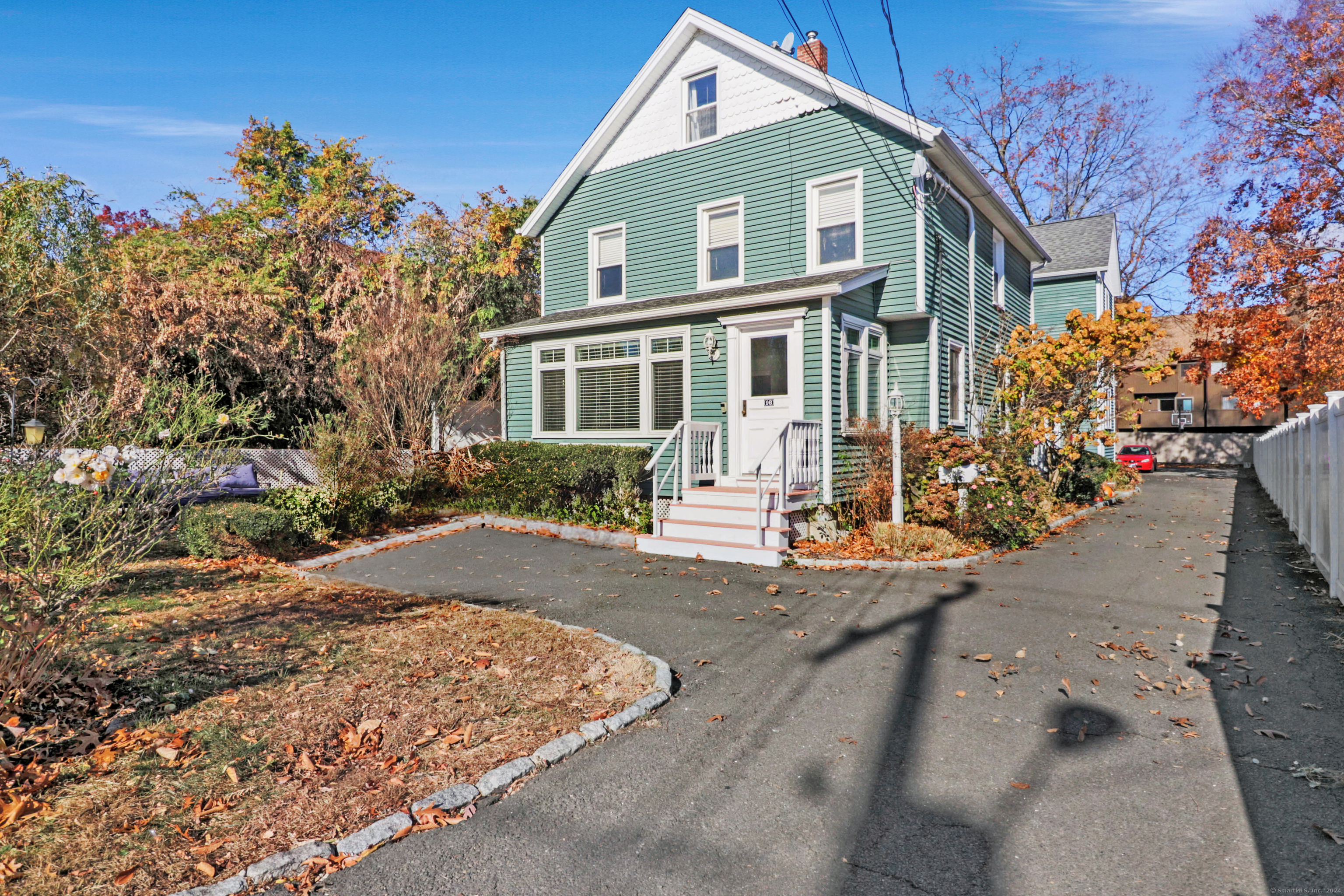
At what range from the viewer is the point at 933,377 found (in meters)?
12.6

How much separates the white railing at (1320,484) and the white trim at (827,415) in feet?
18.5

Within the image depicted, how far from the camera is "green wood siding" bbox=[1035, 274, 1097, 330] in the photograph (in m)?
20.6

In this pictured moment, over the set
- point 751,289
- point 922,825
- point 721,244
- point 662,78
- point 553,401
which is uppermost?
point 662,78

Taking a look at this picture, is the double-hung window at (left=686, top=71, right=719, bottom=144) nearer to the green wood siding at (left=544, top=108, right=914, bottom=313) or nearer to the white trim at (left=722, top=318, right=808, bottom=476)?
the green wood siding at (left=544, top=108, right=914, bottom=313)

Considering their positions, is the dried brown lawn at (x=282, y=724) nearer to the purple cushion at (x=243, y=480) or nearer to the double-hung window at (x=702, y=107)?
the purple cushion at (x=243, y=480)

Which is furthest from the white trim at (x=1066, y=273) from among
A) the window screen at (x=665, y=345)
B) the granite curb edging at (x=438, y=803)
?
the granite curb edging at (x=438, y=803)

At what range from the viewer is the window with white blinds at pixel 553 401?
47.6 feet

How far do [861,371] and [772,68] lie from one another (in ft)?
20.1

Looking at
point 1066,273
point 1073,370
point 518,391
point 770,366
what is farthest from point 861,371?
point 1066,273

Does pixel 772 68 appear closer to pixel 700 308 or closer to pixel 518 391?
pixel 700 308

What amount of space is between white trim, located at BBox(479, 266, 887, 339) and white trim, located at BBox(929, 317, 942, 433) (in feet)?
4.63

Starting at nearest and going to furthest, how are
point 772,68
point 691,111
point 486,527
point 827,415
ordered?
point 827,415 < point 486,527 < point 772,68 < point 691,111

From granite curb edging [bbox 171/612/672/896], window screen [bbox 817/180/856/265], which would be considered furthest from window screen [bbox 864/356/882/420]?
granite curb edging [bbox 171/612/672/896]

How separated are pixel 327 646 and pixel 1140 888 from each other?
18.3 feet
